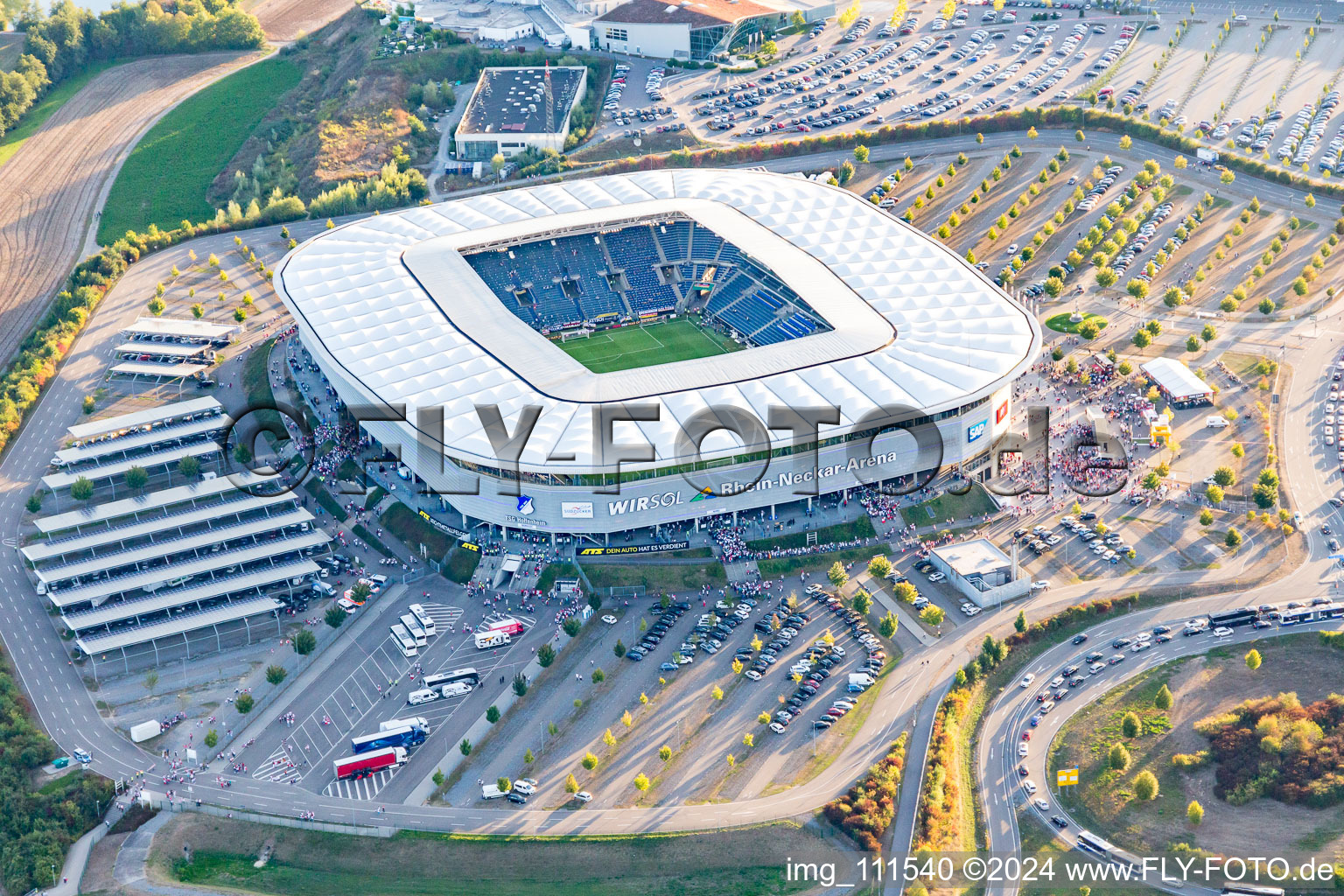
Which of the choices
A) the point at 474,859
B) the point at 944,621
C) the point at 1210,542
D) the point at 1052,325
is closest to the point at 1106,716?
the point at 944,621

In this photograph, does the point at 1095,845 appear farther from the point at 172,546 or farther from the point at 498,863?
the point at 172,546

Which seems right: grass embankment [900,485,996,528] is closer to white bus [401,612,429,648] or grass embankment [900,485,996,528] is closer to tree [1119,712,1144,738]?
tree [1119,712,1144,738]

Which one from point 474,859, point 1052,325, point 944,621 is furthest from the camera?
point 1052,325

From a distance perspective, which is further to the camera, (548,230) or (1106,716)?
(548,230)

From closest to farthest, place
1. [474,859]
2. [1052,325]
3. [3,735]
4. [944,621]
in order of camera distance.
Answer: [474,859], [3,735], [944,621], [1052,325]

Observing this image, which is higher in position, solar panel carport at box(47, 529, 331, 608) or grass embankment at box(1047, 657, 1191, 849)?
solar panel carport at box(47, 529, 331, 608)

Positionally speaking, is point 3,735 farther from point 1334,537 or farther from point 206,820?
point 1334,537

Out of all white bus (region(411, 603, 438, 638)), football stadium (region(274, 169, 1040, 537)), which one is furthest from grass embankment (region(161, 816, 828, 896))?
football stadium (region(274, 169, 1040, 537))
